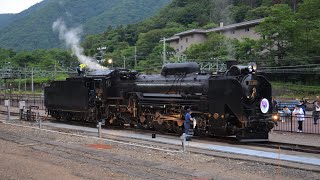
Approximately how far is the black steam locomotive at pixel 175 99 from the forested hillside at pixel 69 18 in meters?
128

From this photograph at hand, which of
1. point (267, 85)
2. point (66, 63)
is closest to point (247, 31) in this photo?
point (66, 63)

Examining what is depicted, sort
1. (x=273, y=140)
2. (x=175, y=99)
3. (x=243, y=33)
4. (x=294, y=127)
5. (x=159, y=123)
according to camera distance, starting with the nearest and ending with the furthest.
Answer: (x=273, y=140) → (x=175, y=99) → (x=159, y=123) → (x=294, y=127) → (x=243, y=33)

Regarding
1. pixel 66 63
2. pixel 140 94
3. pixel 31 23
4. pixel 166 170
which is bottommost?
pixel 166 170

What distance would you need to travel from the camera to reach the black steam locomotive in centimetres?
1504

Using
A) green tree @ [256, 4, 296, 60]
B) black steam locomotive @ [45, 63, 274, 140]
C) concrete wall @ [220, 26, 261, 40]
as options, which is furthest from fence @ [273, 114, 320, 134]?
concrete wall @ [220, 26, 261, 40]

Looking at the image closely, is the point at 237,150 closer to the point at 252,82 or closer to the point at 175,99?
the point at 252,82

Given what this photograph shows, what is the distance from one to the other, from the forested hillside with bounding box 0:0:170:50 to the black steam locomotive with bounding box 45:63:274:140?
127960 millimetres

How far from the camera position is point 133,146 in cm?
1445

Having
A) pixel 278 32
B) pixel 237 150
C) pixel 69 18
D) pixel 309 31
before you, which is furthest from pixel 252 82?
pixel 69 18

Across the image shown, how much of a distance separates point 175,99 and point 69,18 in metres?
156

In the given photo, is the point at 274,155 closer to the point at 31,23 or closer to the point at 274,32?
the point at 274,32

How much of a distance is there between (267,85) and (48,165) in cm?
931

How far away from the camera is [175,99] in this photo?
17.6 m

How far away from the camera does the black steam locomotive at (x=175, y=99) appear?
15039 millimetres
